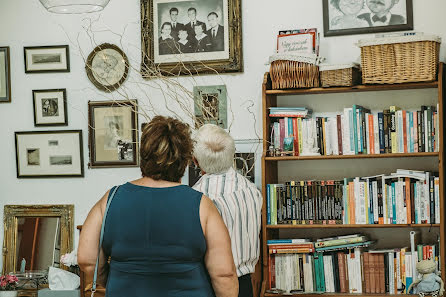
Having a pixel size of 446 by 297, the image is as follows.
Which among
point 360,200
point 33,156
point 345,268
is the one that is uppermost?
point 33,156

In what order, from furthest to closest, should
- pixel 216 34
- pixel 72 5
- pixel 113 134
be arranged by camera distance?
pixel 113 134
pixel 216 34
pixel 72 5

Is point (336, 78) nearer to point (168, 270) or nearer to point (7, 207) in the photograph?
point (168, 270)

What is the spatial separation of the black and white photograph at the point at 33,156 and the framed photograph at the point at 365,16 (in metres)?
2.04

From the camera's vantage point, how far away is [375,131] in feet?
12.9

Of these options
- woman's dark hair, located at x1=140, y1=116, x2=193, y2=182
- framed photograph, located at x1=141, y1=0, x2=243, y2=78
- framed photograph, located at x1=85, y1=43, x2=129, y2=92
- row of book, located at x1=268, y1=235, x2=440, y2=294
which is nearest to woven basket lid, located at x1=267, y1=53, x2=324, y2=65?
framed photograph, located at x1=141, y1=0, x2=243, y2=78

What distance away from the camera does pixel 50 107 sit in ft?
15.3

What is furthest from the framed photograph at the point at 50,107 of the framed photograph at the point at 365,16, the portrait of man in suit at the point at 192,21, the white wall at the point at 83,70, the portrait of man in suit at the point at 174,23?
the framed photograph at the point at 365,16

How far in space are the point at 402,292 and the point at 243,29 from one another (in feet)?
6.02

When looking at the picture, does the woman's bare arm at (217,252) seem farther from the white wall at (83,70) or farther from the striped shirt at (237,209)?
the white wall at (83,70)

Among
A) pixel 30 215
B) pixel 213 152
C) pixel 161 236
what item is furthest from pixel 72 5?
pixel 30 215

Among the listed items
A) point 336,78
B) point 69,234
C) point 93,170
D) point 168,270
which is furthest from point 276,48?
point 168,270

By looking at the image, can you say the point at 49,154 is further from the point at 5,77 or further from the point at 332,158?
the point at 332,158

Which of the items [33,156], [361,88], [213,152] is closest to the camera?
[213,152]

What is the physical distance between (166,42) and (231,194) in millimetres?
1907
